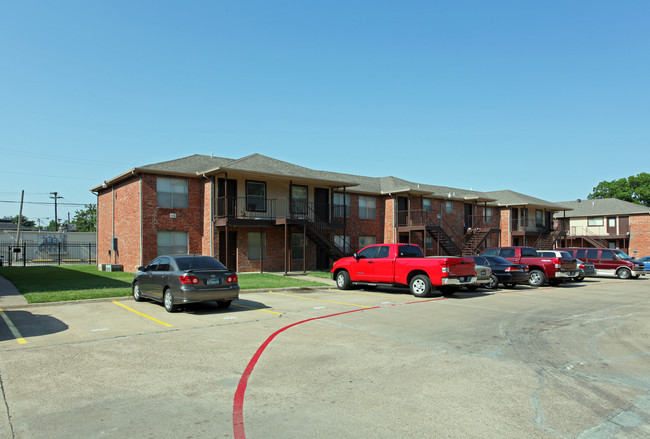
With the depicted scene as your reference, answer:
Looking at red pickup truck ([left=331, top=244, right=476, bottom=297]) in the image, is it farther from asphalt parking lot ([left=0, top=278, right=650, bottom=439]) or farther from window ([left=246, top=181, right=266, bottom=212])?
window ([left=246, top=181, right=266, bottom=212])

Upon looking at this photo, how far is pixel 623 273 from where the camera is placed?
85.7 feet

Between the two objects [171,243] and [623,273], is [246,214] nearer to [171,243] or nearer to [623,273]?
[171,243]

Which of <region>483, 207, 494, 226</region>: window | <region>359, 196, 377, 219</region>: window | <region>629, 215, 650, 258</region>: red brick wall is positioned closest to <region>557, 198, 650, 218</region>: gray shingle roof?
<region>629, 215, 650, 258</region>: red brick wall

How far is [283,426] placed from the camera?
172 inches

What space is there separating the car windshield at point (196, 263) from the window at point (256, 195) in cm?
1345

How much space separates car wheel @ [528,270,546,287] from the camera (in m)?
21.0

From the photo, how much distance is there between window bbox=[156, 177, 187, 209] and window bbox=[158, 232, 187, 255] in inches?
61.5

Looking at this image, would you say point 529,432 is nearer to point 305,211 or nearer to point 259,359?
point 259,359

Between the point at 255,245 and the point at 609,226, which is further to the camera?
the point at 609,226

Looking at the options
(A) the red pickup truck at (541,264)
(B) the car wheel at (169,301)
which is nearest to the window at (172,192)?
(B) the car wheel at (169,301)

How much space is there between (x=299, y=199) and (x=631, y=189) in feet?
259

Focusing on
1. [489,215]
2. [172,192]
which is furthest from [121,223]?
[489,215]

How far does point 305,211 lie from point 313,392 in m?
22.6

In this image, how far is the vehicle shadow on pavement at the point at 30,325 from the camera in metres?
8.95
